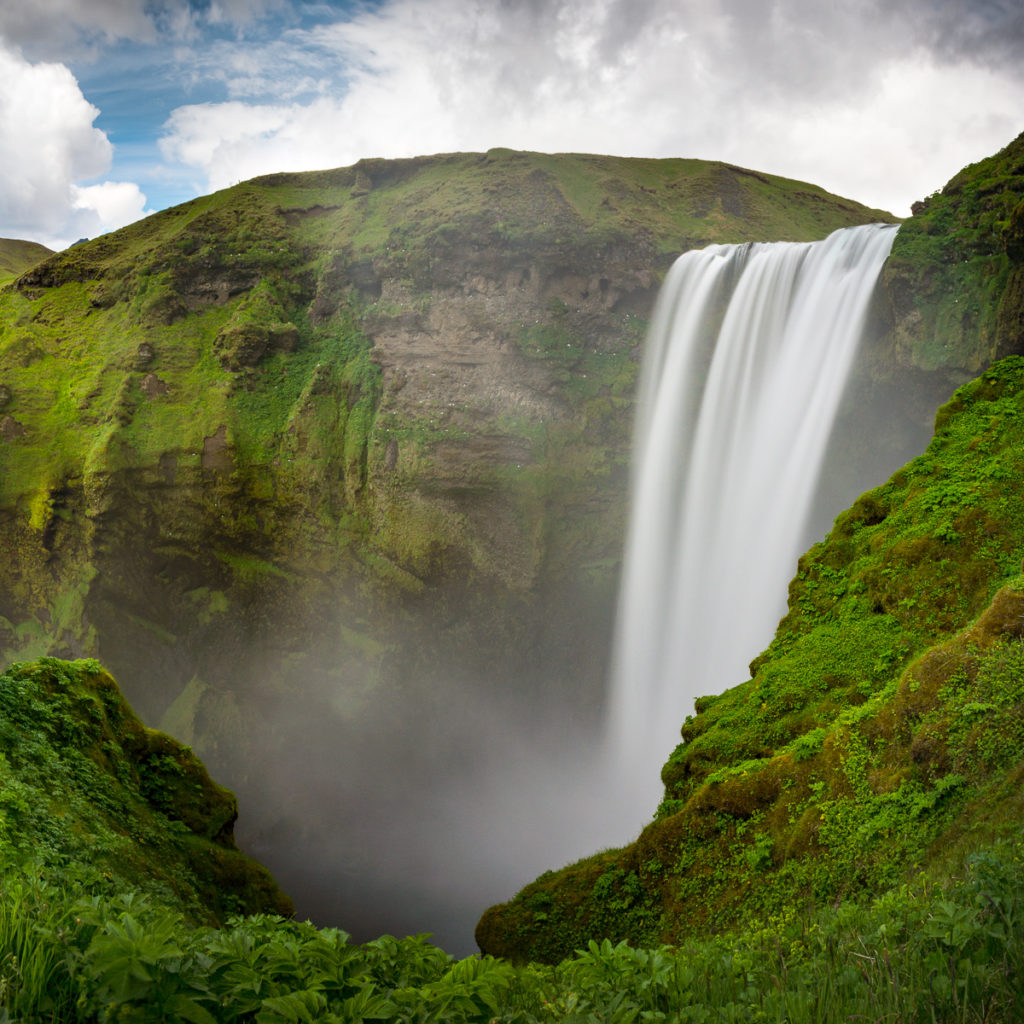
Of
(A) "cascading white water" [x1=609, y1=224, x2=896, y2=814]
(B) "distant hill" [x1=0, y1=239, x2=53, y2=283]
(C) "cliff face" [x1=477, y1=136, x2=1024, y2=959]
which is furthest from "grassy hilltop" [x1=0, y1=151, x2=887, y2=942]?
(B) "distant hill" [x1=0, y1=239, x2=53, y2=283]

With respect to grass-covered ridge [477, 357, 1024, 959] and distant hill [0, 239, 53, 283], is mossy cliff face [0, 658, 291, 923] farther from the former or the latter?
distant hill [0, 239, 53, 283]

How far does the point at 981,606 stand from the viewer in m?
7.77

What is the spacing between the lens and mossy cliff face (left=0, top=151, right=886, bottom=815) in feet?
79.1

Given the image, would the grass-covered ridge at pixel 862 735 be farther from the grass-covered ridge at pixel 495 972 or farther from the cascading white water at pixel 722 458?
the cascading white water at pixel 722 458

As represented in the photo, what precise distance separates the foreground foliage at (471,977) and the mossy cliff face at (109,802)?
2.79 m

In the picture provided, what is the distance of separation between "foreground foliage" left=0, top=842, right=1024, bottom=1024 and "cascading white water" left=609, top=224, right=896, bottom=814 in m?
15.7

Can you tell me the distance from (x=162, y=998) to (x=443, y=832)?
2039 centimetres

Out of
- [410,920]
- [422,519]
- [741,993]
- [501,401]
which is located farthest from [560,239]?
[741,993]

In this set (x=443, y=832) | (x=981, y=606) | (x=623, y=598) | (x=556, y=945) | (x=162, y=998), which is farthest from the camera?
(x=623, y=598)

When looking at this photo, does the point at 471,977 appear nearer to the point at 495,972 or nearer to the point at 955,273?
the point at 495,972

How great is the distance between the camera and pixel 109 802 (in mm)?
8539

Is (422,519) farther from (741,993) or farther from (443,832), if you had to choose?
(741,993)

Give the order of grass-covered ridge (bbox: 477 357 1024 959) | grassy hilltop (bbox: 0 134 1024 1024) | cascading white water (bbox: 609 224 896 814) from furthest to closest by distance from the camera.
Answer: cascading white water (bbox: 609 224 896 814) → grass-covered ridge (bbox: 477 357 1024 959) → grassy hilltop (bbox: 0 134 1024 1024)

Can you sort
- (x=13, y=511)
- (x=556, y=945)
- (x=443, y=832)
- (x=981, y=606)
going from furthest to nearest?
(x=13, y=511)
(x=443, y=832)
(x=556, y=945)
(x=981, y=606)
